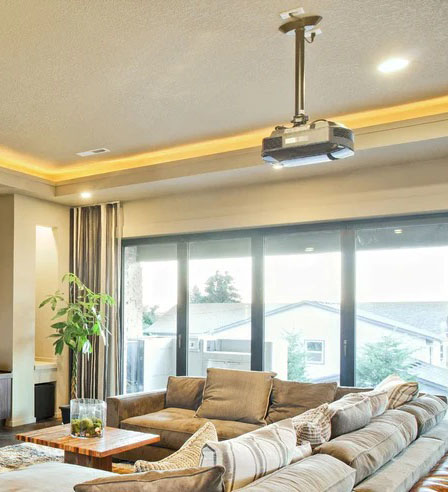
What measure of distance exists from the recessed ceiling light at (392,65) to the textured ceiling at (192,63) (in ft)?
0.16

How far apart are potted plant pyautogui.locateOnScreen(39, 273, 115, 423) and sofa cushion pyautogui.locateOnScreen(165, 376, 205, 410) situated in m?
1.38

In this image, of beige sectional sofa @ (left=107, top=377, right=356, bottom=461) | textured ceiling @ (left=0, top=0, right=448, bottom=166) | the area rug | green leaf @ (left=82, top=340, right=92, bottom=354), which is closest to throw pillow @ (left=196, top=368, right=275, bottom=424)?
beige sectional sofa @ (left=107, top=377, right=356, bottom=461)

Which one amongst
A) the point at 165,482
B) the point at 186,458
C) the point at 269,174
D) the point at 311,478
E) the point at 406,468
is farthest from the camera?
the point at 269,174

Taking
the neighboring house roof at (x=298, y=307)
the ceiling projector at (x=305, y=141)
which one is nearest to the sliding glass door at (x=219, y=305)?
the neighboring house roof at (x=298, y=307)

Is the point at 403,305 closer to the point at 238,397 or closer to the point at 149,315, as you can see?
the point at 238,397

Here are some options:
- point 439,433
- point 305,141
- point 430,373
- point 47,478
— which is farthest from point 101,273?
point 439,433

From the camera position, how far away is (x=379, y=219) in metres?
5.14

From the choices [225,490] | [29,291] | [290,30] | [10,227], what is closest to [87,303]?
[29,291]

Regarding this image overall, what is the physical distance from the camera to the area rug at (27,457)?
441cm

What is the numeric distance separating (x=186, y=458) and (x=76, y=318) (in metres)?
4.38

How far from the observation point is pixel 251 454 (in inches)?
75.4

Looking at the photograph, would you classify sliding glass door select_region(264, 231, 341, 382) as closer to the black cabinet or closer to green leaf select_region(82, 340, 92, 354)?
green leaf select_region(82, 340, 92, 354)

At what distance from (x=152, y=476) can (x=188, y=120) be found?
3312 mm

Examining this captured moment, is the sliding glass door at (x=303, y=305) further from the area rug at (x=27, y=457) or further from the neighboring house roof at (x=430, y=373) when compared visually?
the area rug at (x=27, y=457)
